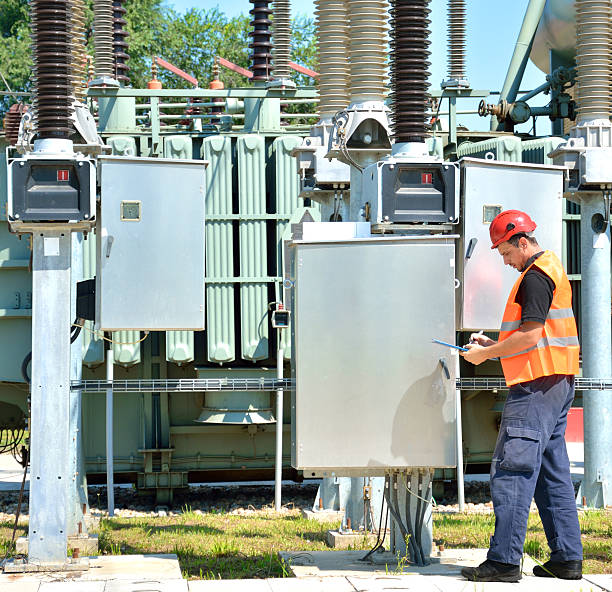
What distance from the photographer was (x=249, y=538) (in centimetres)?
837

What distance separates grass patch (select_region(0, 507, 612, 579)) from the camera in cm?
693

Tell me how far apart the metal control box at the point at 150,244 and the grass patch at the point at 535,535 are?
2586mm

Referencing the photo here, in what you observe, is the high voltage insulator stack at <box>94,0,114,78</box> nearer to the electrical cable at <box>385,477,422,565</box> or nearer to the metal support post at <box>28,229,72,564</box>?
the metal support post at <box>28,229,72,564</box>

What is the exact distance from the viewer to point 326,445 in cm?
608

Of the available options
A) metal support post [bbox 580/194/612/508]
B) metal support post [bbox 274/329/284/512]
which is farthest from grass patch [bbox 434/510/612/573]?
metal support post [bbox 274/329/284/512]

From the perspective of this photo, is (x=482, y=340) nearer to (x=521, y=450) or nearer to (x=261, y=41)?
(x=521, y=450)

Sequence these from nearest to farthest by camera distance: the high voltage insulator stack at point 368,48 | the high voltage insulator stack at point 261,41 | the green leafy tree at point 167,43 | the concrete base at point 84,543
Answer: the high voltage insulator stack at point 368,48 → the concrete base at point 84,543 → the high voltage insulator stack at point 261,41 → the green leafy tree at point 167,43

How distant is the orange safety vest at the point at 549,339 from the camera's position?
19.0 ft

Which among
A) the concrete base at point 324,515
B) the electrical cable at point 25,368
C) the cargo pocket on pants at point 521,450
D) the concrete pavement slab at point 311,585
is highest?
the electrical cable at point 25,368

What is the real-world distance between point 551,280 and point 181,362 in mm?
5705

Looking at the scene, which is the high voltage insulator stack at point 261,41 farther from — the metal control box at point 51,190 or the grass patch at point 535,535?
the metal control box at point 51,190

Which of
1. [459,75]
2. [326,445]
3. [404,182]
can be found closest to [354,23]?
[404,182]

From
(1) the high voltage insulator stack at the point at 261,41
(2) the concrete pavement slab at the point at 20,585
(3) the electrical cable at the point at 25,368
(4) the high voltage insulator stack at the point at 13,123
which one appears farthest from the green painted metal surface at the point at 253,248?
(2) the concrete pavement slab at the point at 20,585

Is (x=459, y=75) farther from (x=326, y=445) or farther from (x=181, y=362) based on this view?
(x=326, y=445)
